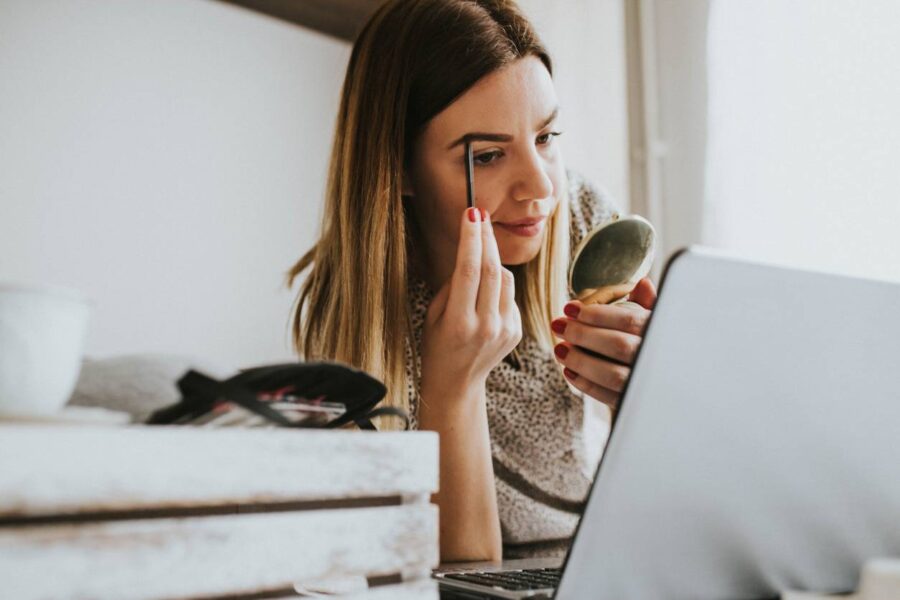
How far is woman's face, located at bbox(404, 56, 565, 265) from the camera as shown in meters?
1.05

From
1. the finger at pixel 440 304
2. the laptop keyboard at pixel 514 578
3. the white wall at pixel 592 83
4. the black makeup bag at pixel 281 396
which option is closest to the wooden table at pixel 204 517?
the black makeup bag at pixel 281 396

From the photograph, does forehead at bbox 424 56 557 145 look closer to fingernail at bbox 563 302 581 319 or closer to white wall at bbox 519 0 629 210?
fingernail at bbox 563 302 581 319

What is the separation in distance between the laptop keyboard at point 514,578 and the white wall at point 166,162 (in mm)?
1099

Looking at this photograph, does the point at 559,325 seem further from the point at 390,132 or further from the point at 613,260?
the point at 390,132

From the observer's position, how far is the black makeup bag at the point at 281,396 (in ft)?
1.17

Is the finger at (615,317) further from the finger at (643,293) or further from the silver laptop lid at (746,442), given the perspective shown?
the silver laptop lid at (746,442)

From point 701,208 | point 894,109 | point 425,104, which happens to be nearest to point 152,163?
point 425,104

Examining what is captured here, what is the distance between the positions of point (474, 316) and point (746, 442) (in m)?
0.57

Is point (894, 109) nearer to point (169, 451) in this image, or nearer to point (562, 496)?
point (562, 496)

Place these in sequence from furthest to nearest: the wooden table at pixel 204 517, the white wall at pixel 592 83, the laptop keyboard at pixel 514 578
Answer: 1. the white wall at pixel 592 83
2. the laptop keyboard at pixel 514 578
3. the wooden table at pixel 204 517

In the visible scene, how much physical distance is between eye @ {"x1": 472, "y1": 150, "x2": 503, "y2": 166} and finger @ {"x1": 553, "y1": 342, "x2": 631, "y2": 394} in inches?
12.4

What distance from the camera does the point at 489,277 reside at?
3.22 feet

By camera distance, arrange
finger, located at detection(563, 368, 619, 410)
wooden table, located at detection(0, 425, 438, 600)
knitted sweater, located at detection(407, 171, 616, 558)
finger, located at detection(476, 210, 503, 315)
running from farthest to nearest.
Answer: knitted sweater, located at detection(407, 171, 616, 558) < finger, located at detection(476, 210, 503, 315) < finger, located at detection(563, 368, 619, 410) < wooden table, located at detection(0, 425, 438, 600)

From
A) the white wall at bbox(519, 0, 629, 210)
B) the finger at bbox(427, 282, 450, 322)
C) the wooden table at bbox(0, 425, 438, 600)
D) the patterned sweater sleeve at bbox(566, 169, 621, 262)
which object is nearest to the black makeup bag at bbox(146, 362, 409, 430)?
the wooden table at bbox(0, 425, 438, 600)
